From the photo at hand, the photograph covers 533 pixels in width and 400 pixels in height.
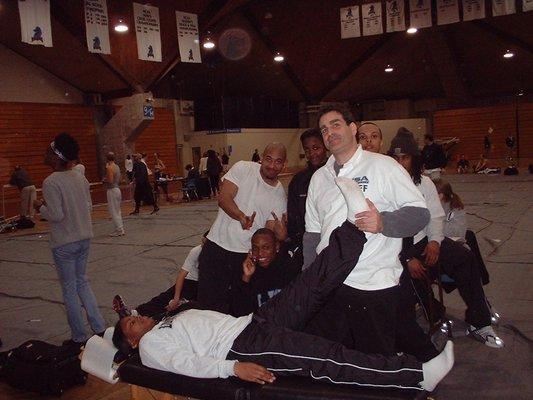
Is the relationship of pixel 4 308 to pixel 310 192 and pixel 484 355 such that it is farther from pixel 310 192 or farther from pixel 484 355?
pixel 484 355

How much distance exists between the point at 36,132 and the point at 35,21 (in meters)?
9.28

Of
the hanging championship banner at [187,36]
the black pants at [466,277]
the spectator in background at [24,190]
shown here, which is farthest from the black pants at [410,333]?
the spectator in background at [24,190]

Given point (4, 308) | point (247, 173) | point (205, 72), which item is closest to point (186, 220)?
point (4, 308)

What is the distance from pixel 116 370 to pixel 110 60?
1705cm

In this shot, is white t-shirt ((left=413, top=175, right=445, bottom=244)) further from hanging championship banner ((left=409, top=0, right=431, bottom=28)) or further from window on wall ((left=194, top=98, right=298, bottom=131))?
window on wall ((left=194, top=98, right=298, bottom=131))

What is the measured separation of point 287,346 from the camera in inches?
101

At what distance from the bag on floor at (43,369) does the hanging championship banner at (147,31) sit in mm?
10882

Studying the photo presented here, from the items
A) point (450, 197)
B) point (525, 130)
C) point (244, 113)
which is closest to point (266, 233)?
point (450, 197)

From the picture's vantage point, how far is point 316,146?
359cm

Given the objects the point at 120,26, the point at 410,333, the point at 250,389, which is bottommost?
the point at 250,389

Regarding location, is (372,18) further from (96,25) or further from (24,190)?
(24,190)

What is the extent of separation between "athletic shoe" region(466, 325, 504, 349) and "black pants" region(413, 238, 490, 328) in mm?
52

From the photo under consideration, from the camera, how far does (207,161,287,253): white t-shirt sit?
3.60 meters

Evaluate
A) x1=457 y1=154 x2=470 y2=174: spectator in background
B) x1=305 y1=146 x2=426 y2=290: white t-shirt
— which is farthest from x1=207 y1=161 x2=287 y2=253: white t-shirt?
x1=457 y1=154 x2=470 y2=174: spectator in background
